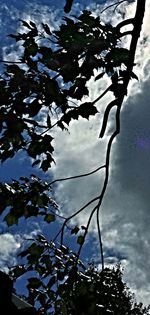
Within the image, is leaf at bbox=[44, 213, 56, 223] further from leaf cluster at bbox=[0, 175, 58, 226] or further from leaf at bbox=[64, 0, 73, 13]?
leaf at bbox=[64, 0, 73, 13]

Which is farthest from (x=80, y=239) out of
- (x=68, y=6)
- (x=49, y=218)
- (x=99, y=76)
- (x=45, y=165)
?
(x=68, y=6)

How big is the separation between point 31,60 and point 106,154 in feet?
3.96

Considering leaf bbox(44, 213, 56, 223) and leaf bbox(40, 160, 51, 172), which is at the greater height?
leaf bbox(40, 160, 51, 172)

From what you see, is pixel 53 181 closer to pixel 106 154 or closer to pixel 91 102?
pixel 106 154

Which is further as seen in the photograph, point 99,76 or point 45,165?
point 45,165

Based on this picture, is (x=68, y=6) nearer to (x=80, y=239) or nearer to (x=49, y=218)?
(x=49, y=218)

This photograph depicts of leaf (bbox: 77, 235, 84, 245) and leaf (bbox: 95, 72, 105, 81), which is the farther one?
leaf (bbox: 77, 235, 84, 245)

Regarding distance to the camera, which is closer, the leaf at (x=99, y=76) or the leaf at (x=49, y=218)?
the leaf at (x=99, y=76)

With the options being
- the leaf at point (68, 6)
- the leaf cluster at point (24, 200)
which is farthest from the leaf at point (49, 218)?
the leaf at point (68, 6)

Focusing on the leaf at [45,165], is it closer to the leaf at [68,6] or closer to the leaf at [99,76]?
the leaf at [99,76]

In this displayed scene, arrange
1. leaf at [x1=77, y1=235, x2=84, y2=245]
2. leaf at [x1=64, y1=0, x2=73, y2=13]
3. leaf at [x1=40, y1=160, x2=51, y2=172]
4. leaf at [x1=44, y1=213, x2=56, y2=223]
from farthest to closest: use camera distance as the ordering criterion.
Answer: leaf at [x1=40, y1=160, x2=51, y2=172] → leaf at [x1=44, y1=213, x2=56, y2=223] → leaf at [x1=77, y1=235, x2=84, y2=245] → leaf at [x1=64, y1=0, x2=73, y2=13]

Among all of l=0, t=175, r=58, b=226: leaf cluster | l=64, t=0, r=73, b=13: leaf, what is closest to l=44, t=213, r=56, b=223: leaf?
l=0, t=175, r=58, b=226: leaf cluster

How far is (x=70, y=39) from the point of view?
438 centimetres

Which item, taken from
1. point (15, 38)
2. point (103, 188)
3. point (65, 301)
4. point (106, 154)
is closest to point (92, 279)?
point (65, 301)
